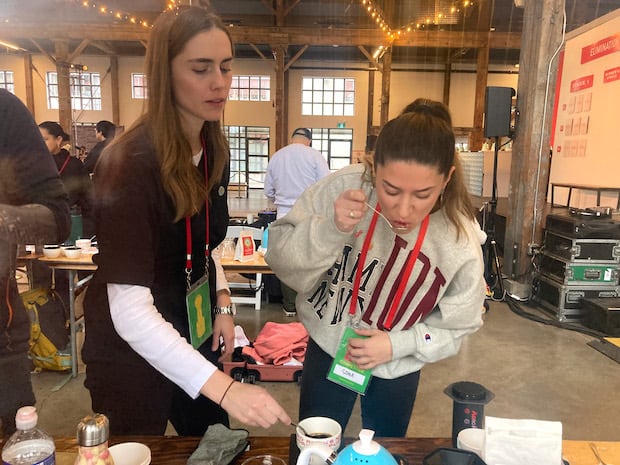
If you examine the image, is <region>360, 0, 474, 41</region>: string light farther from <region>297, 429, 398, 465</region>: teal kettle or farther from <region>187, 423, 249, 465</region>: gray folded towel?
<region>297, 429, 398, 465</region>: teal kettle

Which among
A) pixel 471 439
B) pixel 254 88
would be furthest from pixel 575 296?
pixel 254 88

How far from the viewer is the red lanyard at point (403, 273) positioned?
1.14 meters

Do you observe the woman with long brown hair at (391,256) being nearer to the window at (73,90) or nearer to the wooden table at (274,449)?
the wooden table at (274,449)

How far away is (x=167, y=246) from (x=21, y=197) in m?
0.30

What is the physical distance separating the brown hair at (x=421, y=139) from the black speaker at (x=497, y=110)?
379 cm

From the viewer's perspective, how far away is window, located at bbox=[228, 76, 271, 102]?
14.3 m

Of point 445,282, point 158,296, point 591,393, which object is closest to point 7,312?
point 158,296

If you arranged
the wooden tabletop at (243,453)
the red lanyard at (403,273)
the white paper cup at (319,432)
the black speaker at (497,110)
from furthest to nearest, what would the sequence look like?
the black speaker at (497,110), the red lanyard at (403,273), the wooden tabletop at (243,453), the white paper cup at (319,432)

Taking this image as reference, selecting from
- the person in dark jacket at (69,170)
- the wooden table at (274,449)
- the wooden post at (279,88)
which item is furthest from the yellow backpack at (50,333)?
the wooden post at (279,88)

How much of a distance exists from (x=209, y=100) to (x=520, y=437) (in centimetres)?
87

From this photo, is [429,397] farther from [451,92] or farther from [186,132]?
[451,92]

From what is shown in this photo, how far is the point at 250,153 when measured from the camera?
48.6 ft

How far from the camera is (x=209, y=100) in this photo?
39.3 inches

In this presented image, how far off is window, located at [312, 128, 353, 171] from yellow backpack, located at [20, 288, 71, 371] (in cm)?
1241
